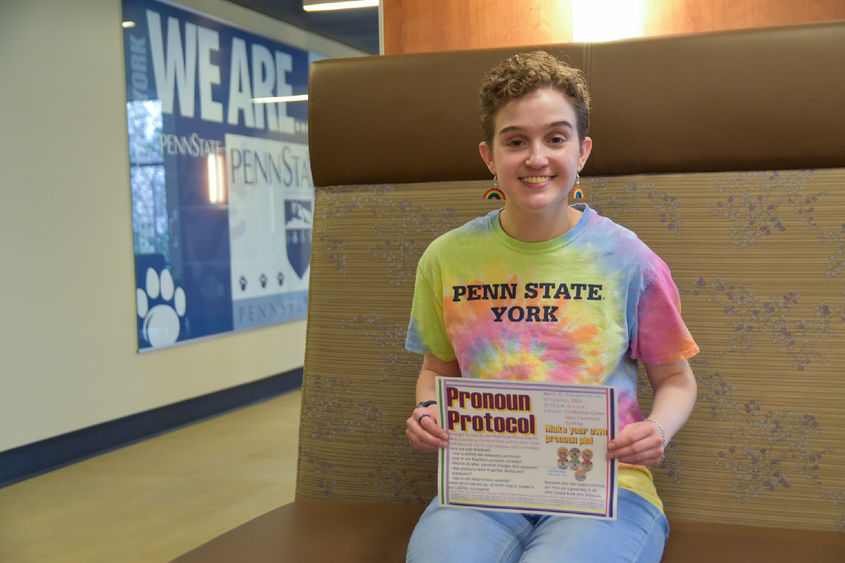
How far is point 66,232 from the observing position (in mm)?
4523

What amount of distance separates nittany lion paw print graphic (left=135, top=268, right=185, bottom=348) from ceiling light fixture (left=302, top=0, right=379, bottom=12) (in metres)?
2.39

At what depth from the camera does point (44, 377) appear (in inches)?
173

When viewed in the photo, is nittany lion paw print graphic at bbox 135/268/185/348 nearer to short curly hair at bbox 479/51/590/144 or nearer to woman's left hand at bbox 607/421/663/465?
short curly hair at bbox 479/51/590/144

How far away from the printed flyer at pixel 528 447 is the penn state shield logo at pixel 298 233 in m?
5.22

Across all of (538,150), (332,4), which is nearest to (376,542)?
(538,150)

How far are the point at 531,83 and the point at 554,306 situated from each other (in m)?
0.39

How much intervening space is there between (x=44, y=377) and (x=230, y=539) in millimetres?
3150

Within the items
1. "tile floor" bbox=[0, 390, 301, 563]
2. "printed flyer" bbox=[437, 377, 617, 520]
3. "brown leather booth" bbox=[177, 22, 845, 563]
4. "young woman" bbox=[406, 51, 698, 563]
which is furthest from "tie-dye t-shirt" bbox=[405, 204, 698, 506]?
"tile floor" bbox=[0, 390, 301, 563]

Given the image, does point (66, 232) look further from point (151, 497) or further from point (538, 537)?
point (538, 537)

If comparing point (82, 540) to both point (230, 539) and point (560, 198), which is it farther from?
point (560, 198)

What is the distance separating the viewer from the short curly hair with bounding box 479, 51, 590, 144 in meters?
1.45

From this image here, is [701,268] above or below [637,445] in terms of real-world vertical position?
above

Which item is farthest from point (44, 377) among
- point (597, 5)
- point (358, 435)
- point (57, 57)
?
point (597, 5)

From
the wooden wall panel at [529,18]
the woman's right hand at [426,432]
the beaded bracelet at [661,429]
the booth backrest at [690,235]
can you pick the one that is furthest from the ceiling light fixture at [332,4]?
the beaded bracelet at [661,429]
